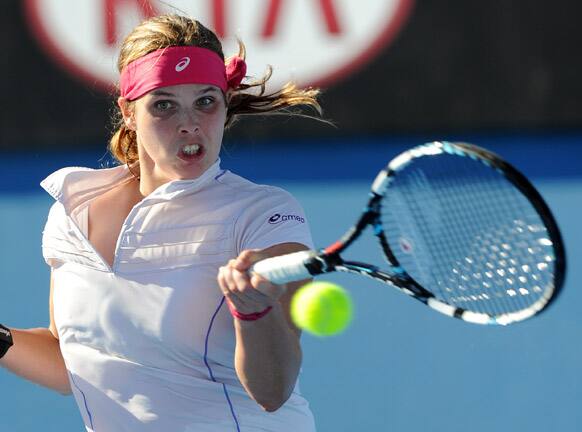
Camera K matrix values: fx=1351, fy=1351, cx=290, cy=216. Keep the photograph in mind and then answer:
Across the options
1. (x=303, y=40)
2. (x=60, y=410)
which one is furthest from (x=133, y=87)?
(x=303, y=40)

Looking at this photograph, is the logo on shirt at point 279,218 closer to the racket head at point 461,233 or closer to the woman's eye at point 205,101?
the racket head at point 461,233

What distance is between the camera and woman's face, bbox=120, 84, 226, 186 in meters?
2.48

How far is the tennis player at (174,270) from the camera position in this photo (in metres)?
2.41

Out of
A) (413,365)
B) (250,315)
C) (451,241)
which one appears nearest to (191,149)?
(250,315)

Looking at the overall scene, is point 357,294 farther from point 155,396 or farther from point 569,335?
point 155,396

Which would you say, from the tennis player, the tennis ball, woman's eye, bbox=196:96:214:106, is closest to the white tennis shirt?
the tennis player

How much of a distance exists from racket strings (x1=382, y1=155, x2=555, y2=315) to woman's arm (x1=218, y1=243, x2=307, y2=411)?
0.20 meters

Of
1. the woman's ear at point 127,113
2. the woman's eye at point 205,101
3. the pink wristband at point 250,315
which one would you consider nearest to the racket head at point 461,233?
the pink wristband at point 250,315

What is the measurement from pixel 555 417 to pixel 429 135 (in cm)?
163

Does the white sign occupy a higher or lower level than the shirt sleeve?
lower

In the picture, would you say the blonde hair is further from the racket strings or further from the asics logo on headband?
the racket strings

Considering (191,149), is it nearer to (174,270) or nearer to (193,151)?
(193,151)

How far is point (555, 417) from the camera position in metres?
4.11

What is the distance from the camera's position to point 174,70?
252 centimetres
